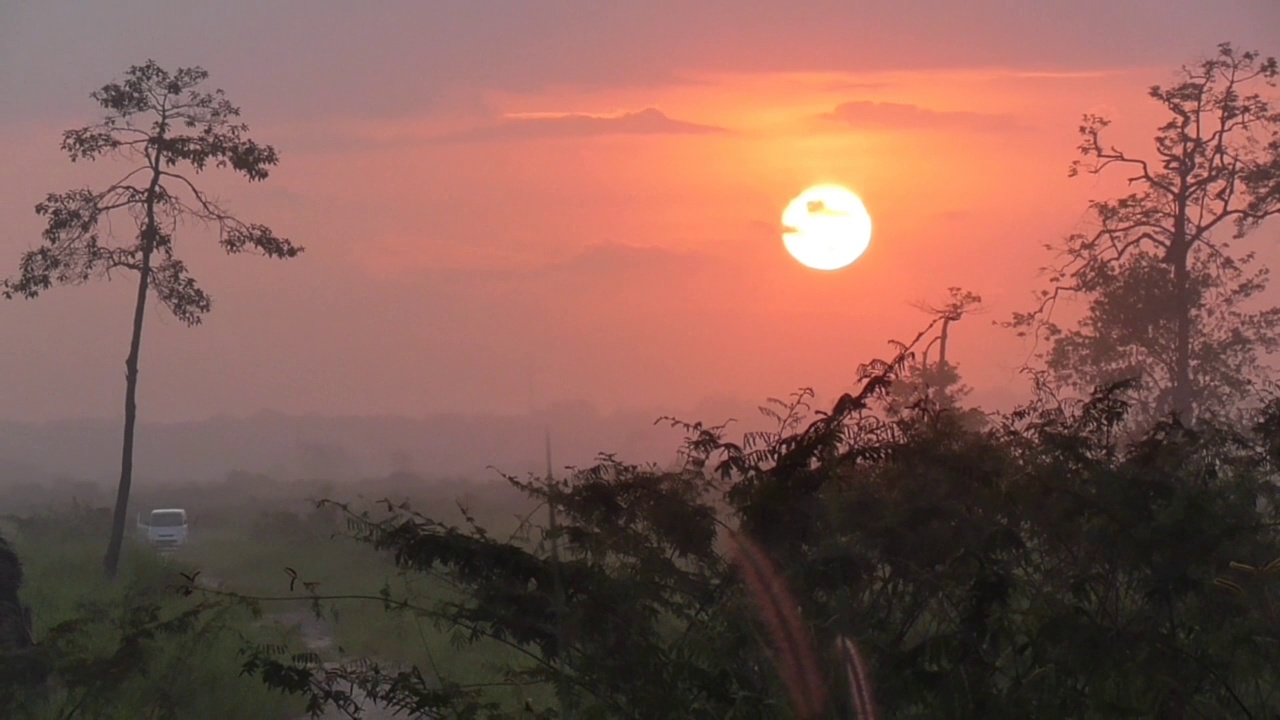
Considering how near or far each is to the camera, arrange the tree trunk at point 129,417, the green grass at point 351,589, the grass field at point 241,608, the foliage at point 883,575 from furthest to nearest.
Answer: the tree trunk at point 129,417 < the grass field at point 241,608 < the green grass at point 351,589 < the foliage at point 883,575

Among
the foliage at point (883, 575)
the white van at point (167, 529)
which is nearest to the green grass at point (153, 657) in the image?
the foliage at point (883, 575)

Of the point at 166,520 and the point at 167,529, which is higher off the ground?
the point at 166,520

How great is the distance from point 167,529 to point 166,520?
1.99 ft

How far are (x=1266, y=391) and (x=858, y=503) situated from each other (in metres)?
4.89

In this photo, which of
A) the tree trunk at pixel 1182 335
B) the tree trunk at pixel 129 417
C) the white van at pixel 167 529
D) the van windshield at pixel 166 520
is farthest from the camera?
the van windshield at pixel 166 520

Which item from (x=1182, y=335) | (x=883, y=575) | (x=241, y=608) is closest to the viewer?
(x=883, y=575)

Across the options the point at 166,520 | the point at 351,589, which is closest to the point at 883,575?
the point at 351,589

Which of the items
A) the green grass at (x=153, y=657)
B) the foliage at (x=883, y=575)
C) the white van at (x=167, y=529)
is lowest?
the white van at (x=167, y=529)

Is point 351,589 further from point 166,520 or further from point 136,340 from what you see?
point 166,520

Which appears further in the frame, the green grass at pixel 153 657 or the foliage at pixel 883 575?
the green grass at pixel 153 657

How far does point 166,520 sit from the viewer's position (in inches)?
2051

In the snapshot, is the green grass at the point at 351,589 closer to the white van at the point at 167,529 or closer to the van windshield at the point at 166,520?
the white van at the point at 167,529

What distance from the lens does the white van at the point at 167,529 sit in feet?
167

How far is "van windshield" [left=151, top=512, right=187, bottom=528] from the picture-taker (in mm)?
51688
